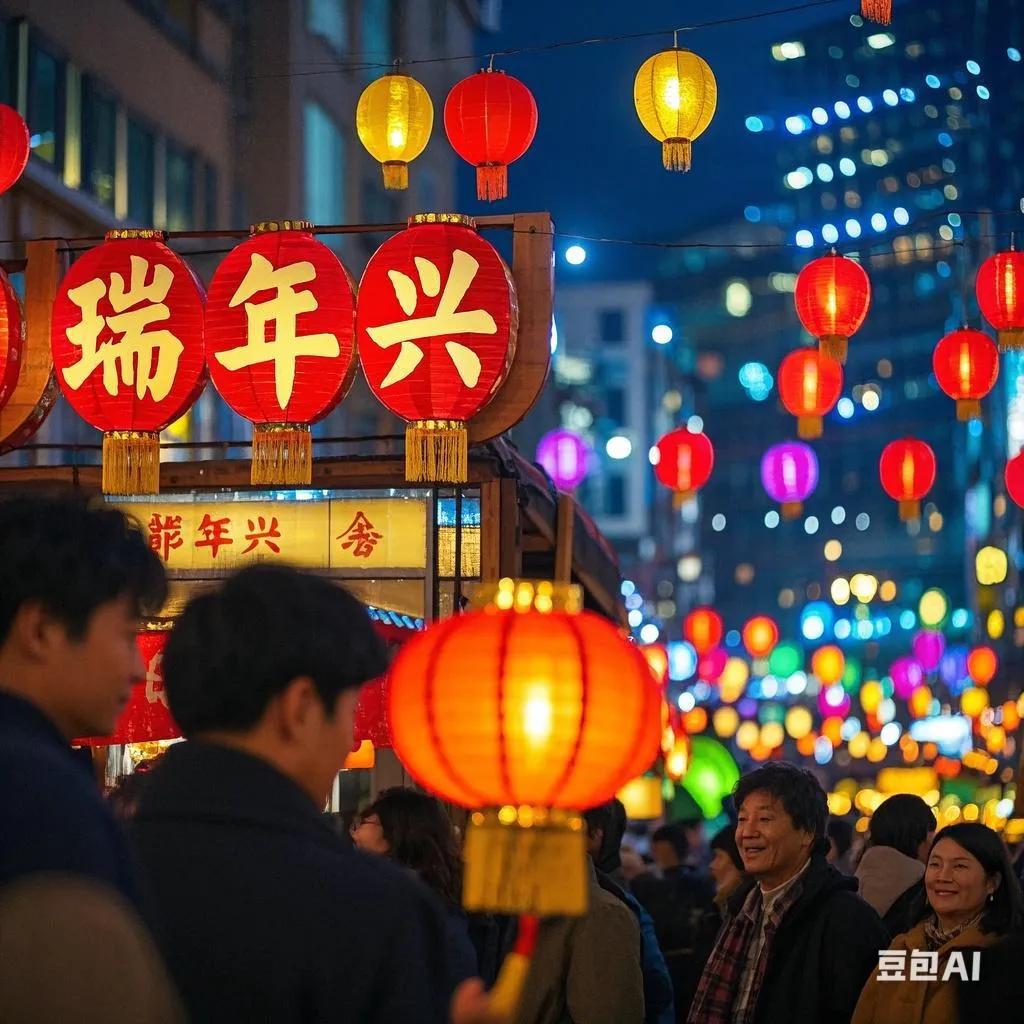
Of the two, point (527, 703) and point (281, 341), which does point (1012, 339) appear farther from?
point (527, 703)

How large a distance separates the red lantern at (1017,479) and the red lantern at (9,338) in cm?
1225

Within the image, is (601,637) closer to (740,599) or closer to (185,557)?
(185,557)

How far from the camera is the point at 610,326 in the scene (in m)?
97.7

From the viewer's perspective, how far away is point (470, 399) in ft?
33.0

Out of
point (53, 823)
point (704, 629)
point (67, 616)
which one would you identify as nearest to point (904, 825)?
point (67, 616)

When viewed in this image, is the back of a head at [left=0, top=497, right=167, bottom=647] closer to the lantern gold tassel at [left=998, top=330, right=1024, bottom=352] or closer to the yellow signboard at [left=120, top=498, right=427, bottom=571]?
the yellow signboard at [left=120, top=498, right=427, bottom=571]

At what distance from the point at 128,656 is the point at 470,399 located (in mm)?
7346

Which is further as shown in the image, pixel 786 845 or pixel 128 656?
pixel 786 845

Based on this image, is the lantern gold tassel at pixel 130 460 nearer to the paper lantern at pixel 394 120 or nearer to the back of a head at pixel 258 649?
the paper lantern at pixel 394 120

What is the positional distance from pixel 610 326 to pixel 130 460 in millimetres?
88071

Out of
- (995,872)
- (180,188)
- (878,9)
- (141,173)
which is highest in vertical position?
(180,188)

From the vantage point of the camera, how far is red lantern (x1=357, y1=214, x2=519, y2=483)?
10008 millimetres

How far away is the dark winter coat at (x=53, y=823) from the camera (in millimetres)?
2244

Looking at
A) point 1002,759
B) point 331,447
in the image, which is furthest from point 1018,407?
point 331,447
